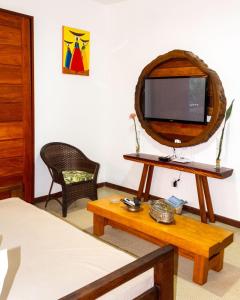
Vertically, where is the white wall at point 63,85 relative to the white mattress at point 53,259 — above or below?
above

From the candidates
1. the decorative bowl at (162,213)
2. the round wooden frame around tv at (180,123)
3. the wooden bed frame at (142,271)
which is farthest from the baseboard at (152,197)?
the wooden bed frame at (142,271)

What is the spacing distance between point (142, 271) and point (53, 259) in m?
0.59

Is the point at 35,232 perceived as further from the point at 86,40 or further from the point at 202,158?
the point at 86,40

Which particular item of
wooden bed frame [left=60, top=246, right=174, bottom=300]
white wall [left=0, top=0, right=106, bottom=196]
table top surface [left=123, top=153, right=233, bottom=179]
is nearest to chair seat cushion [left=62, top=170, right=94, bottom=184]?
white wall [left=0, top=0, right=106, bottom=196]

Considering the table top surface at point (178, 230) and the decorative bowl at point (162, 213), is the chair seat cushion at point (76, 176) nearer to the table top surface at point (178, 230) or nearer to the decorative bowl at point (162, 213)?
the table top surface at point (178, 230)

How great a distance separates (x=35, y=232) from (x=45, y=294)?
68 cm

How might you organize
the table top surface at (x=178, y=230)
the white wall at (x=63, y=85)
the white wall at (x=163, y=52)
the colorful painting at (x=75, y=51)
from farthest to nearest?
1. the colorful painting at (x=75, y=51)
2. the white wall at (x=63, y=85)
3. the white wall at (x=163, y=52)
4. the table top surface at (x=178, y=230)

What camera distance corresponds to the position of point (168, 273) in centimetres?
159

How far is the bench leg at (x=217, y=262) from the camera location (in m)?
2.65

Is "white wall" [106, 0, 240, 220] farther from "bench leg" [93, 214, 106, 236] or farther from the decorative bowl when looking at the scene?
"bench leg" [93, 214, 106, 236]

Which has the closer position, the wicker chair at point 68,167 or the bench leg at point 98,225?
the bench leg at point 98,225

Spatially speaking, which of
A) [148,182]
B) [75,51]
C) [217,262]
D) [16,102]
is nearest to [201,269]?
[217,262]

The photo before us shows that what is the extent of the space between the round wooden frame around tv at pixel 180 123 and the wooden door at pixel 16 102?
146 centimetres

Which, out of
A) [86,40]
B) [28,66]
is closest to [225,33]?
[86,40]
